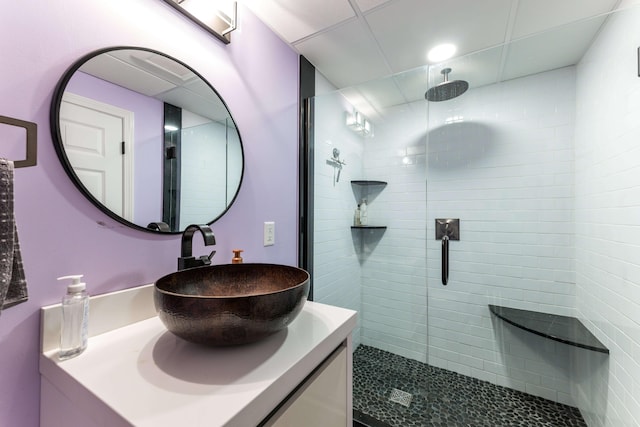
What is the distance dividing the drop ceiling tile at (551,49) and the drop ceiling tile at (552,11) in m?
0.03

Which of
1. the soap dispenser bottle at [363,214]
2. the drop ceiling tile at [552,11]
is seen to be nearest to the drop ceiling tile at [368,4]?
the drop ceiling tile at [552,11]

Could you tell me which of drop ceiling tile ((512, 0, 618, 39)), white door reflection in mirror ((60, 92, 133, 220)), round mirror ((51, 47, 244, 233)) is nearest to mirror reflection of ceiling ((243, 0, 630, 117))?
drop ceiling tile ((512, 0, 618, 39))

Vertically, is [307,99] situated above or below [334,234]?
above

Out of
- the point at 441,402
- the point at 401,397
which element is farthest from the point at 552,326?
the point at 401,397

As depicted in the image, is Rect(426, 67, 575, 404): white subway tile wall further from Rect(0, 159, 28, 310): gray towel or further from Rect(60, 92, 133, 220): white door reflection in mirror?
Rect(0, 159, 28, 310): gray towel

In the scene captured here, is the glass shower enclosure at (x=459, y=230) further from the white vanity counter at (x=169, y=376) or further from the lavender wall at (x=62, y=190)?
the white vanity counter at (x=169, y=376)

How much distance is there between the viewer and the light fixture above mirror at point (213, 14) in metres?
0.95

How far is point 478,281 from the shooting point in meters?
1.79

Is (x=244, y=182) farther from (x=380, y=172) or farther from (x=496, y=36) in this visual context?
(x=496, y=36)

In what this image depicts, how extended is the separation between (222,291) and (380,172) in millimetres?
1592

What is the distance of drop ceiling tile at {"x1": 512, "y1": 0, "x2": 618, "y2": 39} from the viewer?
1.14 metres

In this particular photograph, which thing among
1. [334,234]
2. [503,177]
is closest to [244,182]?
[334,234]

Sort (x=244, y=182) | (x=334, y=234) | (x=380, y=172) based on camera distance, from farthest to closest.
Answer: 1. (x=380, y=172)
2. (x=334, y=234)
3. (x=244, y=182)

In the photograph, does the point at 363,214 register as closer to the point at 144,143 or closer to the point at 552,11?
the point at 552,11
